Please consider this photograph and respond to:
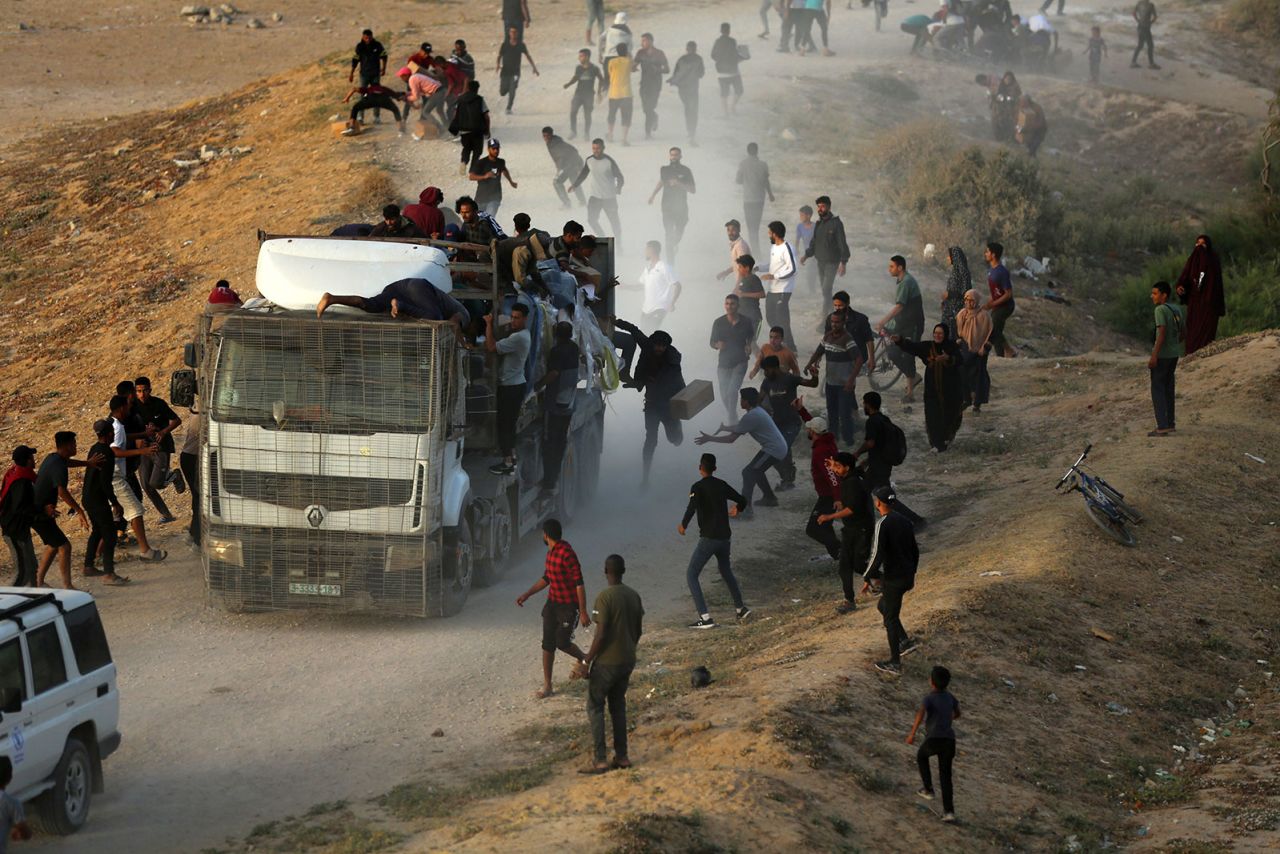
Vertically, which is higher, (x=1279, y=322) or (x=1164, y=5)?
(x=1164, y=5)

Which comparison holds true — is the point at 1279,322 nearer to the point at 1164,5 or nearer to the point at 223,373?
the point at 223,373

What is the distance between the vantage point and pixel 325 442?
13461 mm

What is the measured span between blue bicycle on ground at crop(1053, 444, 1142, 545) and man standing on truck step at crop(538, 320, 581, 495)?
5026 millimetres

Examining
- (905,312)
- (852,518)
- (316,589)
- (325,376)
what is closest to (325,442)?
(325,376)

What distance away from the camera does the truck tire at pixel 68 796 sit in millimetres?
9820

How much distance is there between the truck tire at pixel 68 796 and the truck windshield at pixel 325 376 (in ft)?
12.8

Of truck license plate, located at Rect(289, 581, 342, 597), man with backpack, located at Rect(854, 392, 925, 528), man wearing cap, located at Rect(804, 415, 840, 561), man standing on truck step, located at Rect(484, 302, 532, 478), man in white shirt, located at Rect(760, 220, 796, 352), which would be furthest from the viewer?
man in white shirt, located at Rect(760, 220, 796, 352)

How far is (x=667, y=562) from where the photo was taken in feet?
54.3

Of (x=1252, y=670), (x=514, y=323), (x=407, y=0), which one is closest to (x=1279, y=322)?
(x=1252, y=670)

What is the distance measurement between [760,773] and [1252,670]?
579 cm

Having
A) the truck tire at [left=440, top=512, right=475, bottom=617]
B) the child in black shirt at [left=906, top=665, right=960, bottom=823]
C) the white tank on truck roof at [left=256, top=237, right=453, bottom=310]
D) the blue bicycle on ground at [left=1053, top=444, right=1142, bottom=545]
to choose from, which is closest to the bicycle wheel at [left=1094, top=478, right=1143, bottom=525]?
the blue bicycle on ground at [left=1053, top=444, right=1142, bottom=545]

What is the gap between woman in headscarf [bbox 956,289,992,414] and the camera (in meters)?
20.4

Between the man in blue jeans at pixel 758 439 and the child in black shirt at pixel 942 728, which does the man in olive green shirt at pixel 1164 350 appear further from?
the child in black shirt at pixel 942 728

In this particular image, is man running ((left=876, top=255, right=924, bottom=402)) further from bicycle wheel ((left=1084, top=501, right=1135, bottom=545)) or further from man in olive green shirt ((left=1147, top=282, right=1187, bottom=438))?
bicycle wheel ((left=1084, top=501, right=1135, bottom=545))
